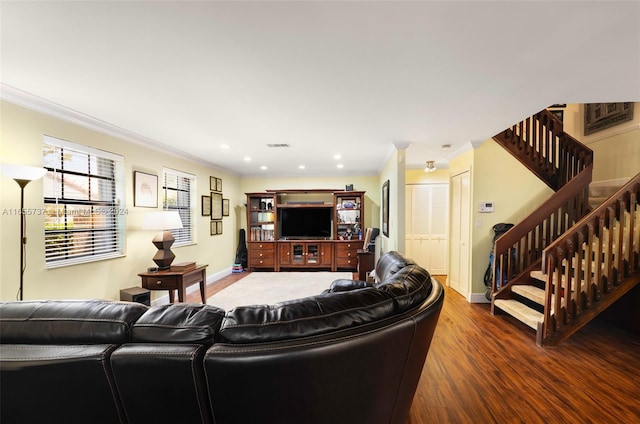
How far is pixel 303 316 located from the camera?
107cm

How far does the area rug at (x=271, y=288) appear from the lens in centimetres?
408

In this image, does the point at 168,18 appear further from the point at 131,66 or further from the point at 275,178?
the point at 275,178

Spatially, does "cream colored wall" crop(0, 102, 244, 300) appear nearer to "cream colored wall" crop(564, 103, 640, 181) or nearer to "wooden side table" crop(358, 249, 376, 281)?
"wooden side table" crop(358, 249, 376, 281)

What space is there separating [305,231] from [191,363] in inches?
210

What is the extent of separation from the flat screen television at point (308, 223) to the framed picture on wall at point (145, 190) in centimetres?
292

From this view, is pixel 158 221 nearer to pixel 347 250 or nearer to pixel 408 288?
pixel 408 288

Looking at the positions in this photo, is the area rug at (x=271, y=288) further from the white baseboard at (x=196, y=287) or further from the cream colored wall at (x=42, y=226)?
the cream colored wall at (x=42, y=226)

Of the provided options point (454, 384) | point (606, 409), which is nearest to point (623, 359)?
point (606, 409)

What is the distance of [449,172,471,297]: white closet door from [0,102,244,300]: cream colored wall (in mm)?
4497

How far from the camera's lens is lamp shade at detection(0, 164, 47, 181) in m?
1.91

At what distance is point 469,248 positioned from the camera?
3895 millimetres

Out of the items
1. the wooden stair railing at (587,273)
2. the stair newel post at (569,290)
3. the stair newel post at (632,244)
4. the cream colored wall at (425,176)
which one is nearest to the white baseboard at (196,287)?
the cream colored wall at (425,176)

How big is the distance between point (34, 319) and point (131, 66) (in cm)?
160

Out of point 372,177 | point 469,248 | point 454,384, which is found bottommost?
point 454,384
